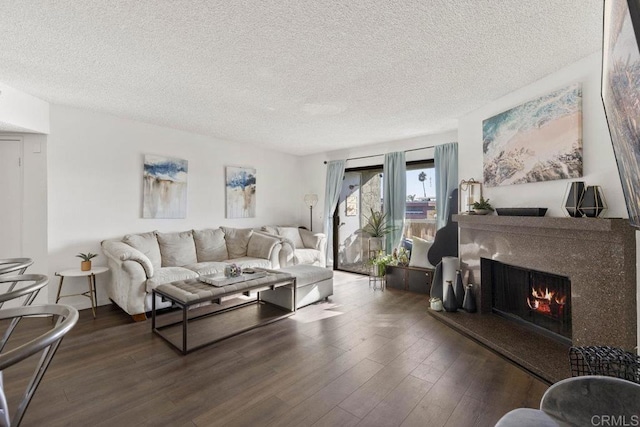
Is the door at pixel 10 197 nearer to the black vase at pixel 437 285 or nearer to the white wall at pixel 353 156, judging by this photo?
the white wall at pixel 353 156

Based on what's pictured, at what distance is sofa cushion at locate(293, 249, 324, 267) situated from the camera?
507 cm

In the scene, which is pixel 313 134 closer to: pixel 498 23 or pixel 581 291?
pixel 498 23

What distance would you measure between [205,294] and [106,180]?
245cm

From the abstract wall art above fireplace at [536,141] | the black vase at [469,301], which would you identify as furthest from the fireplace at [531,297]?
the abstract wall art above fireplace at [536,141]

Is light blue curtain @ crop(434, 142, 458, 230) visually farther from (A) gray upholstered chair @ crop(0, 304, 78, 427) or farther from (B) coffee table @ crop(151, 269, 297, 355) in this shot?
(A) gray upholstered chair @ crop(0, 304, 78, 427)

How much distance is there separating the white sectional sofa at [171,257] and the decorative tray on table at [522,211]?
3084 mm

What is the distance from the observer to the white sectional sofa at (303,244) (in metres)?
4.97

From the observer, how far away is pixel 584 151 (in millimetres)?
2336

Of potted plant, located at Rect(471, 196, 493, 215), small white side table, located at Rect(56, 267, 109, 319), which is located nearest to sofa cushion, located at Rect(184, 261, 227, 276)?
small white side table, located at Rect(56, 267, 109, 319)

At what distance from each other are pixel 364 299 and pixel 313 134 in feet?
8.84

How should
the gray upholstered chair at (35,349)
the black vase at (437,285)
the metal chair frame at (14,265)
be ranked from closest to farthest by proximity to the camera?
the gray upholstered chair at (35,349), the metal chair frame at (14,265), the black vase at (437,285)

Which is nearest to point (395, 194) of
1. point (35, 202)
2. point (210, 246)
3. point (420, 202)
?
point (420, 202)

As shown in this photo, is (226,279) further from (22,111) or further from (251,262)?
(22,111)

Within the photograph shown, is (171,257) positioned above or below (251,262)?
above
